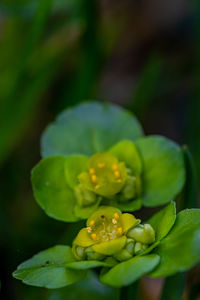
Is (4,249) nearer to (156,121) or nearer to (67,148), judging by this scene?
(67,148)

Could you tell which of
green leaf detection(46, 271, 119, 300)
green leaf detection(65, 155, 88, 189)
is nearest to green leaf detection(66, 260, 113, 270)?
green leaf detection(65, 155, 88, 189)

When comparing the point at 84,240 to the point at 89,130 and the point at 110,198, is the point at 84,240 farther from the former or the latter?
the point at 89,130

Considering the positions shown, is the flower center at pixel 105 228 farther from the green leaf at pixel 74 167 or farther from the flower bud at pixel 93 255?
the green leaf at pixel 74 167

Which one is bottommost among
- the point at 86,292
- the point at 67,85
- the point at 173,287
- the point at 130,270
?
the point at 86,292

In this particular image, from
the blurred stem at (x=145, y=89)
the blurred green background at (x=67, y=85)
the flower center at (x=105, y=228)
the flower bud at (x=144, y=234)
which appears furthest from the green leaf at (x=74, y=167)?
the blurred stem at (x=145, y=89)

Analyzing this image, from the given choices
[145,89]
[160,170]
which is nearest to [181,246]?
[160,170]

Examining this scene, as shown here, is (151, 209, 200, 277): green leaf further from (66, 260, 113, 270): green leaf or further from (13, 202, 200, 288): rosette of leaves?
(66, 260, 113, 270): green leaf

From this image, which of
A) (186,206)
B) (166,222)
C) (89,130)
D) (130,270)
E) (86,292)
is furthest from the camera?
(86,292)
